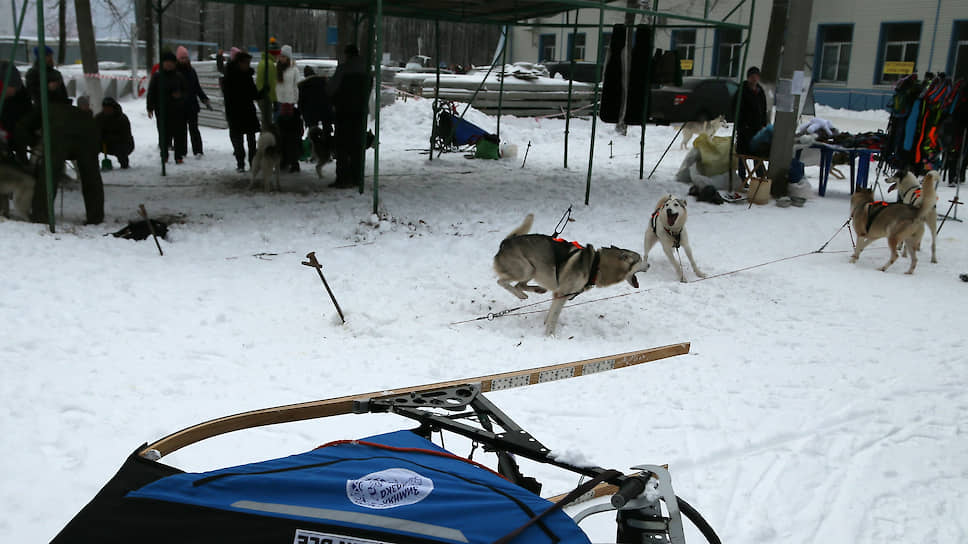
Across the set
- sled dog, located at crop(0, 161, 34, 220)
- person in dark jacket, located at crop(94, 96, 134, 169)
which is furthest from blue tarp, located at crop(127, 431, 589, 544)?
person in dark jacket, located at crop(94, 96, 134, 169)

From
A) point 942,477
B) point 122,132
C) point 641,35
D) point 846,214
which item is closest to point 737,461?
point 942,477

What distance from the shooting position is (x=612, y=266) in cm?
581

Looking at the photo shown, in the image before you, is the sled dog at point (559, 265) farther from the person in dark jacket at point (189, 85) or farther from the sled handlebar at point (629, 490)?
the person in dark jacket at point (189, 85)

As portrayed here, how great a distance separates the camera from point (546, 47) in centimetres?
3231

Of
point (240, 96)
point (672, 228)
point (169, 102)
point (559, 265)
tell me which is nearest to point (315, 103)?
point (240, 96)

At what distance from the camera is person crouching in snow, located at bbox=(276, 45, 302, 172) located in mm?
11008

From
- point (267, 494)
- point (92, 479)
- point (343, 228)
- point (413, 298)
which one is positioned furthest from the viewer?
point (343, 228)

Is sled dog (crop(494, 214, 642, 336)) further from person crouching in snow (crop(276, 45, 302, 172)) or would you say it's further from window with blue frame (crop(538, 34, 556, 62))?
window with blue frame (crop(538, 34, 556, 62))

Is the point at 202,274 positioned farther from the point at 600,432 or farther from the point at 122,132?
the point at 122,132

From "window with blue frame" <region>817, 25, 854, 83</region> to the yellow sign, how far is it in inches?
77.7

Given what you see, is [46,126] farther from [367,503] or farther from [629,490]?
[629,490]

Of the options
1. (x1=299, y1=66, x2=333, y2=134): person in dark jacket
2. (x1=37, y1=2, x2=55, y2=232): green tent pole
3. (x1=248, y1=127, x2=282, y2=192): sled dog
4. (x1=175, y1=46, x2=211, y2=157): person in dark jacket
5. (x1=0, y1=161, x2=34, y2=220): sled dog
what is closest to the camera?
(x1=37, y1=2, x2=55, y2=232): green tent pole

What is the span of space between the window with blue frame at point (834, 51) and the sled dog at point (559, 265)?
79.5 ft

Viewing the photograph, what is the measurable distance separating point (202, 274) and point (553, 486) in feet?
14.3
